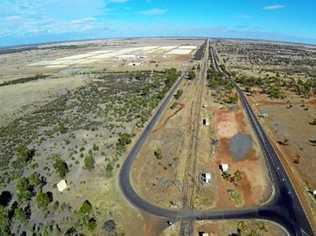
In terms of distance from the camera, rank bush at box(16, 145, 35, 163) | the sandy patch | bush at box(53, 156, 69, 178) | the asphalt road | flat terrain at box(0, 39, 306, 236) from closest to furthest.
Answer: the asphalt road < flat terrain at box(0, 39, 306, 236) < bush at box(53, 156, 69, 178) < bush at box(16, 145, 35, 163) < the sandy patch

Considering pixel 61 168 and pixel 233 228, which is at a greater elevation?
pixel 61 168

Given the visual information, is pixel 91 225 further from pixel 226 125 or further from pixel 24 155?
pixel 226 125

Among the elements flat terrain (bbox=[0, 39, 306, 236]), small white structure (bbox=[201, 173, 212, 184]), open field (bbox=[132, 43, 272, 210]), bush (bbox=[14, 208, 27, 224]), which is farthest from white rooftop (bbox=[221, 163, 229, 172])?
bush (bbox=[14, 208, 27, 224])

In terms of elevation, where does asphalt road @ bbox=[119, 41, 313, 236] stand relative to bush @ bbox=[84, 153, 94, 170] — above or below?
below

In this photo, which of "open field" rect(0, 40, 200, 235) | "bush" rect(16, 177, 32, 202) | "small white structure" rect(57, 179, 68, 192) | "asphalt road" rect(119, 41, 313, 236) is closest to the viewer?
"asphalt road" rect(119, 41, 313, 236)

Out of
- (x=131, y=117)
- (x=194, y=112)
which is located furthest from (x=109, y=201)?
(x=194, y=112)

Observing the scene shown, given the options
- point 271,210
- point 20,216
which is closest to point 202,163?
point 271,210

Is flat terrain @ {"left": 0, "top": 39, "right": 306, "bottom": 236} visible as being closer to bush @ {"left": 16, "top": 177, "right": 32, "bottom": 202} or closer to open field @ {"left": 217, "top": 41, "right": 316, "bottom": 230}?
bush @ {"left": 16, "top": 177, "right": 32, "bottom": 202}
